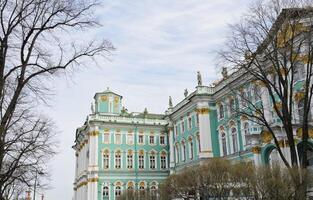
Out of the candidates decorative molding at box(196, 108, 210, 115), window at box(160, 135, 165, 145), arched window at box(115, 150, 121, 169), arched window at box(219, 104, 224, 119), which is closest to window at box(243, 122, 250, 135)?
arched window at box(219, 104, 224, 119)

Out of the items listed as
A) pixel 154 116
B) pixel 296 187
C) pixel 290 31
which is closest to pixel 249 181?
pixel 296 187

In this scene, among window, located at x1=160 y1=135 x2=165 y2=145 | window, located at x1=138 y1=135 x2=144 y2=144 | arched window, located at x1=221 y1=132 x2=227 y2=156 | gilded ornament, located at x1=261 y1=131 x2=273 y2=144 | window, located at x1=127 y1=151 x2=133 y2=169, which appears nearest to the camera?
gilded ornament, located at x1=261 y1=131 x2=273 y2=144

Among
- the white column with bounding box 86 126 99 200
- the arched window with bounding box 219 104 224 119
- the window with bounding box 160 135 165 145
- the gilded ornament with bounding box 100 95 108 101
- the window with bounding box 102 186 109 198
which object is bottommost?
the window with bounding box 102 186 109 198

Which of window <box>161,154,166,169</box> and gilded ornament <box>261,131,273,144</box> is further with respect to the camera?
window <box>161,154,166,169</box>

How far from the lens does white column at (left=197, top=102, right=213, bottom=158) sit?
40.4 m

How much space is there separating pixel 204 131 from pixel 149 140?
16234 mm

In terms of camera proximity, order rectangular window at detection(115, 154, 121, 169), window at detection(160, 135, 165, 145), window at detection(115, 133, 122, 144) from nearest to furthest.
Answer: rectangular window at detection(115, 154, 121, 169) < window at detection(115, 133, 122, 144) < window at detection(160, 135, 165, 145)

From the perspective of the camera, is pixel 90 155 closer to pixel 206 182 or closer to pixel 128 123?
pixel 128 123

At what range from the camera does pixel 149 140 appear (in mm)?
55719

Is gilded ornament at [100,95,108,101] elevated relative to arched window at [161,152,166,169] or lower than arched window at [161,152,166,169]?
elevated

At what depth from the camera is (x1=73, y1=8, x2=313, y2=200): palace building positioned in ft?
132

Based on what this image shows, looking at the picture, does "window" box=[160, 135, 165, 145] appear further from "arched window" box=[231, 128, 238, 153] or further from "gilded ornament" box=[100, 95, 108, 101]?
"arched window" box=[231, 128, 238, 153]

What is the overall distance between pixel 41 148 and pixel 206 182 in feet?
33.7

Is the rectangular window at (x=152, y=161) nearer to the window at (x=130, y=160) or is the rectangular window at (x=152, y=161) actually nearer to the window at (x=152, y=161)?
the window at (x=152, y=161)
